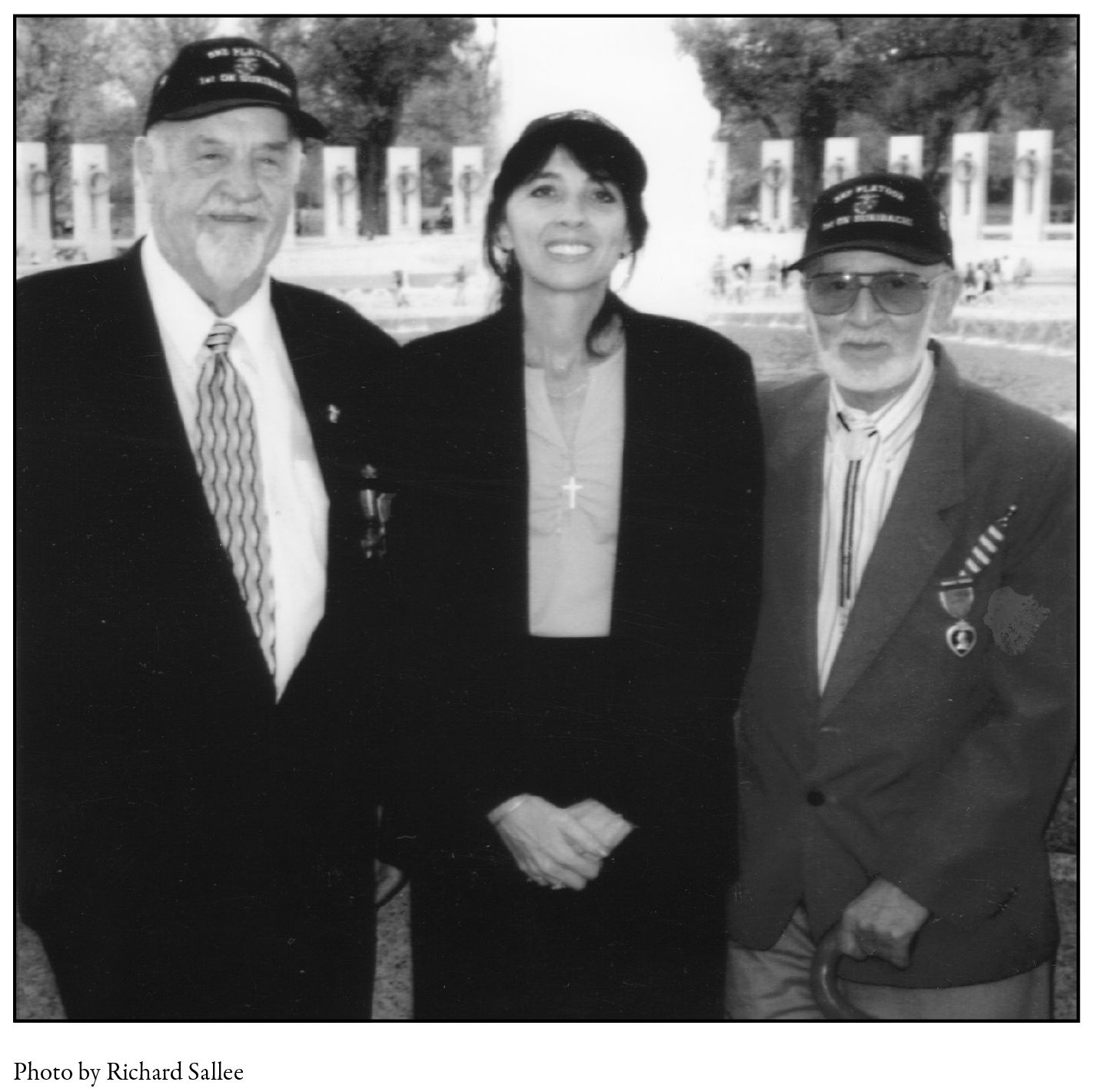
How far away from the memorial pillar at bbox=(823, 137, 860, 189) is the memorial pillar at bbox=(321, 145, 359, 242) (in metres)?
1.10

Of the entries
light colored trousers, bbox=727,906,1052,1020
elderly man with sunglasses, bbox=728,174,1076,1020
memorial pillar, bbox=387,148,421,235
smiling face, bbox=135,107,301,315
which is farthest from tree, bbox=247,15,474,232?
light colored trousers, bbox=727,906,1052,1020

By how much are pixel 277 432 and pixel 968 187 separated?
170 cm

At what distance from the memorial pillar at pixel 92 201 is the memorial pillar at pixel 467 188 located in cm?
80

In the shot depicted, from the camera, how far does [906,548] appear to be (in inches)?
99.2

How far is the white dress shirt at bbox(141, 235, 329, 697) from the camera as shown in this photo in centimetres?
269

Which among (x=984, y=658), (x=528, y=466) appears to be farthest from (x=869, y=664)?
(x=528, y=466)

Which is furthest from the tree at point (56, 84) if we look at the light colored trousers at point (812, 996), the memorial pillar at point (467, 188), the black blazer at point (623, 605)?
the light colored trousers at point (812, 996)

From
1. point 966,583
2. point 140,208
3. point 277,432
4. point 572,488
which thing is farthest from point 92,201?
point 966,583

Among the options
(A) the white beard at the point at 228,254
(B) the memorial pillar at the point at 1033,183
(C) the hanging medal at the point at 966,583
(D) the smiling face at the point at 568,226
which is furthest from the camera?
(B) the memorial pillar at the point at 1033,183

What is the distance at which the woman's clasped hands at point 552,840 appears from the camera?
2.54m

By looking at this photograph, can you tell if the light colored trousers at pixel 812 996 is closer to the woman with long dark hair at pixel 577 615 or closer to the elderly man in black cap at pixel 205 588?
the woman with long dark hair at pixel 577 615

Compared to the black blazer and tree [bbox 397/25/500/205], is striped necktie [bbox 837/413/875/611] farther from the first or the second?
tree [bbox 397/25/500/205]

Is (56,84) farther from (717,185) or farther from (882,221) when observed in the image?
(882,221)

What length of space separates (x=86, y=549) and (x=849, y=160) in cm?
198
